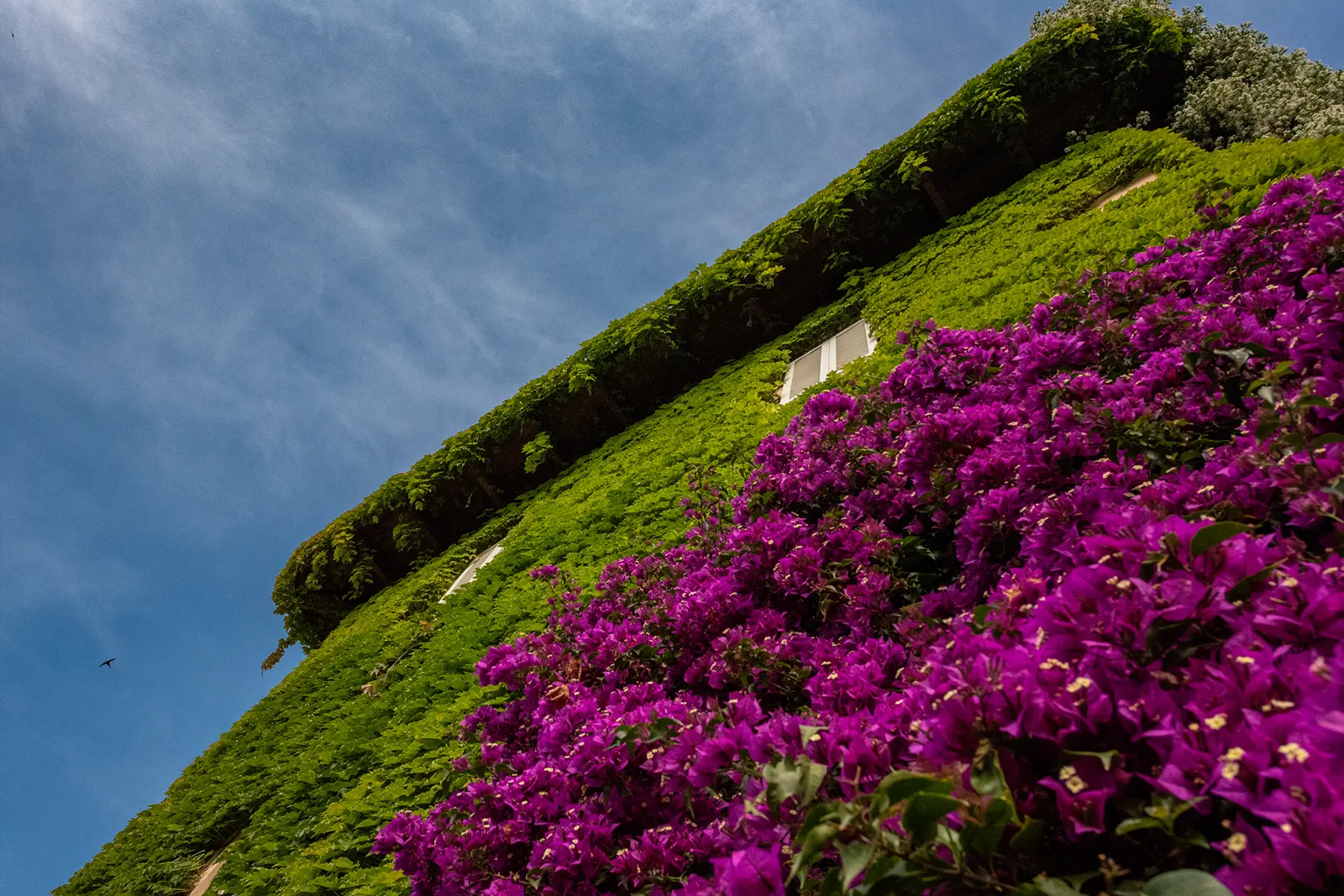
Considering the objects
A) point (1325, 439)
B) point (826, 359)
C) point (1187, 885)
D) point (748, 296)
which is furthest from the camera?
point (748, 296)

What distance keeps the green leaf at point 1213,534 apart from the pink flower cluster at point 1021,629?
0.02 m

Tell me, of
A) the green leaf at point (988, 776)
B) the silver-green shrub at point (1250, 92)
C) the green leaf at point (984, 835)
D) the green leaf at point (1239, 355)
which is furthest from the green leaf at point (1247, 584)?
the silver-green shrub at point (1250, 92)

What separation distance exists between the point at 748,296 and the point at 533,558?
5828mm

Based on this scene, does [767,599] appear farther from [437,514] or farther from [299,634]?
[299,634]

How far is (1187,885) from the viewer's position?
1001mm

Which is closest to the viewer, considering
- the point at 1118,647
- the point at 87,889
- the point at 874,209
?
the point at 1118,647

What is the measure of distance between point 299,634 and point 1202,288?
18568 millimetres

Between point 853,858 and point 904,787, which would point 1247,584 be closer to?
point 904,787

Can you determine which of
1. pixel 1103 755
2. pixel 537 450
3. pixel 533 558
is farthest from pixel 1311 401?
pixel 537 450

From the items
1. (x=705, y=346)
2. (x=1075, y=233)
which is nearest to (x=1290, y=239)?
(x=1075, y=233)

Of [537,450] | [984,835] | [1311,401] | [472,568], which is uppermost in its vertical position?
[537,450]

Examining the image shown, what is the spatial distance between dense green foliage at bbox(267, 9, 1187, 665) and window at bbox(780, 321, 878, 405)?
1.57 m

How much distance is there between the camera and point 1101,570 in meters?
1.53

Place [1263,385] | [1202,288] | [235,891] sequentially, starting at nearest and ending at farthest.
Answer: [1263,385]
[1202,288]
[235,891]
